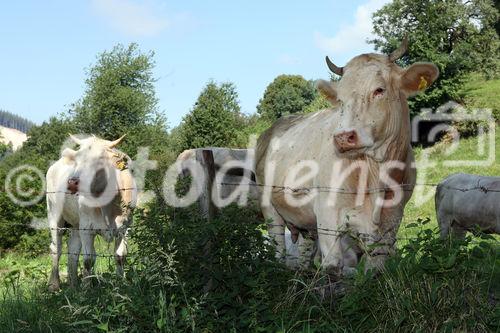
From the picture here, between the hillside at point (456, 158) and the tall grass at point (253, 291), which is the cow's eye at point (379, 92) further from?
the hillside at point (456, 158)

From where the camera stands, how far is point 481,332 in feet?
13.0

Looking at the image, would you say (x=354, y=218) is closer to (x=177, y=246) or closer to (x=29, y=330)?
(x=177, y=246)

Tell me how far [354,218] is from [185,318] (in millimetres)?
1708

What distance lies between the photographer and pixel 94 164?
9875 millimetres

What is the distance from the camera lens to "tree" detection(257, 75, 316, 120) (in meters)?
65.4

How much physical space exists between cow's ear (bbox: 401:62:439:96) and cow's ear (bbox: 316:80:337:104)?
798mm

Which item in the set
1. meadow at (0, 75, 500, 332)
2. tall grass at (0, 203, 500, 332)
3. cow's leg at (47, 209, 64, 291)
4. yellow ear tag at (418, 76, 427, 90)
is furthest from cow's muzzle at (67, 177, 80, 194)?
yellow ear tag at (418, 76, 427, 90)

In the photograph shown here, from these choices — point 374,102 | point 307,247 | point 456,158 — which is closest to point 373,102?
point 374,102

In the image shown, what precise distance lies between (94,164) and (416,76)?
5748mm

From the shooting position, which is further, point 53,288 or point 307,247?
point 53,288

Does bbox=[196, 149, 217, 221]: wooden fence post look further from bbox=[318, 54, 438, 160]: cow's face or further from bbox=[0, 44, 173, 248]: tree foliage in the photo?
bbox=[0, 44, 173, 248]: tree foliage

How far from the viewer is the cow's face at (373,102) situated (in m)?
5.18

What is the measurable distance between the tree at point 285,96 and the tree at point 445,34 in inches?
993

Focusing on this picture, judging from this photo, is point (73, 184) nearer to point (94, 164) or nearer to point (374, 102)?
point (94, 164)
